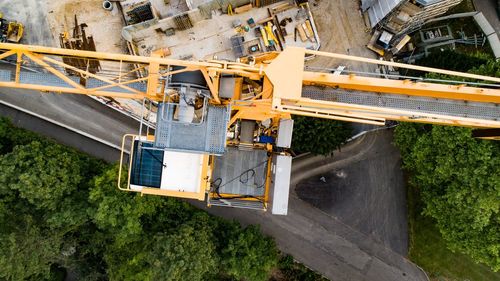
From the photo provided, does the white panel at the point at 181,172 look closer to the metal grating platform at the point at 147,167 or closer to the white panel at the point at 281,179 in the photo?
the metal grating platform at the point at 147,167

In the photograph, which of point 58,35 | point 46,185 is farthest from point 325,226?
point 58,35

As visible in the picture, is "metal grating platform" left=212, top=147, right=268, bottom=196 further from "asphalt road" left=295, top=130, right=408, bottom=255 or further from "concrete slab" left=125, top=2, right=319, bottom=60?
"concrete slab" left=125, top=2, right=319, bottom=60

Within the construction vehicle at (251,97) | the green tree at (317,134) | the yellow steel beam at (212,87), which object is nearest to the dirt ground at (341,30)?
the green tree at (317,134)

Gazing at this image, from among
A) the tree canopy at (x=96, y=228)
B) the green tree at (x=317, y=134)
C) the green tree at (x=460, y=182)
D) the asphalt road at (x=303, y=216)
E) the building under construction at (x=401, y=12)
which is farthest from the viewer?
the asphalt road at (x=303, y=216)

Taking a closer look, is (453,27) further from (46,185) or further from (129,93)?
(46,185)

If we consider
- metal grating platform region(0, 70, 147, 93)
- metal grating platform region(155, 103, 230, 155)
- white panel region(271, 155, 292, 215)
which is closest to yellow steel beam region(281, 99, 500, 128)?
metal grating platform region(155, 103, 230, 155)

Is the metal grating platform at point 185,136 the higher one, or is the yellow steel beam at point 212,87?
the yellow steel beam at point 212,87
